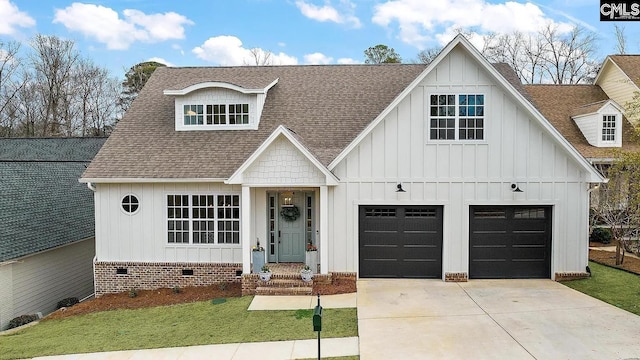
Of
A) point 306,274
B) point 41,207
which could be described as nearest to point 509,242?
point 306,274

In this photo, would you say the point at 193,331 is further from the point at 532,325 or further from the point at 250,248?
the point at 532,325

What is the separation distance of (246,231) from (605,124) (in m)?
16.2

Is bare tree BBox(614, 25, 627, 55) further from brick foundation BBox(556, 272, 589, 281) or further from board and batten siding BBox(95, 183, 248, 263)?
board and batten siding BBox(95, 183, 248, 263)

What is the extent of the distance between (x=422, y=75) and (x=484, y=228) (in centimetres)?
470

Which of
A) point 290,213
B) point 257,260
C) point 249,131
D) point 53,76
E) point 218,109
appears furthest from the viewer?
point 53,76

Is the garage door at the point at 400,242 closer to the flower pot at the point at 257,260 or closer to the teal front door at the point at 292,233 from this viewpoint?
the teal front door at the point at 292,233

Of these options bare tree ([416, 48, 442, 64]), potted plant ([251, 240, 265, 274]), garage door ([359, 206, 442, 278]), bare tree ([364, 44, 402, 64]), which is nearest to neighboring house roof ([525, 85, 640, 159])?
garage door ([359, 206, 442, 278])

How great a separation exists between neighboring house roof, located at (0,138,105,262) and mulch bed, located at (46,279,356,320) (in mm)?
2490

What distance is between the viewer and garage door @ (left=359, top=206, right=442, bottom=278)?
12141 millimetres

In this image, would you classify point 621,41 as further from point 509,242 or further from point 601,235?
point 509,242

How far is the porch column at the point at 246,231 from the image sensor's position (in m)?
11.5

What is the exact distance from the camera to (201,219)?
1280 centimetres

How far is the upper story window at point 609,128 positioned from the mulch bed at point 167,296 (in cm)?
1388

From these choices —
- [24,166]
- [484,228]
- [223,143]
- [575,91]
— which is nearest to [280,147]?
[223,143]
